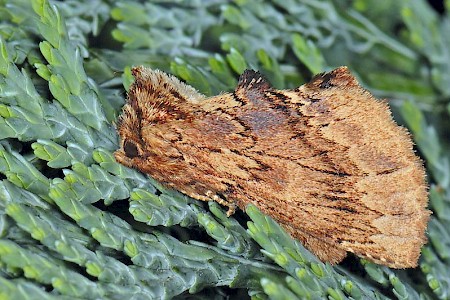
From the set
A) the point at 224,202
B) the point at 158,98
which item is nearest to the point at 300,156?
the point at 224,202

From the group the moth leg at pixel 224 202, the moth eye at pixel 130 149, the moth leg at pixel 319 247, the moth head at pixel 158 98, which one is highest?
the moth head at pixel 158 98

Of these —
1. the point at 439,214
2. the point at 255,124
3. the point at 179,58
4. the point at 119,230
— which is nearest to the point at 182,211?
the point at 119,230

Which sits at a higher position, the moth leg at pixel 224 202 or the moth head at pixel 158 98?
the moth head at pixel 158 98

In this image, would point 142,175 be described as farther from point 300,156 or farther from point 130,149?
point 300,156

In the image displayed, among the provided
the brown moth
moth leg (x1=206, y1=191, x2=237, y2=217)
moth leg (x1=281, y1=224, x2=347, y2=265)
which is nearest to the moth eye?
the brown moth

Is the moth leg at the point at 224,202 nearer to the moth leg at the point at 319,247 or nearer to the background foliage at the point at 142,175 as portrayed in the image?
the background foliage at the point at 142,175

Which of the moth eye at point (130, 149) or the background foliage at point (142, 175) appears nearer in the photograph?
the background foliage at point (142, 175)

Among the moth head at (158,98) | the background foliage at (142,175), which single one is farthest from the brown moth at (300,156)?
the background foliage at (142,175)
